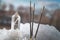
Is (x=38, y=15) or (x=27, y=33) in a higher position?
(x=38, y=15)

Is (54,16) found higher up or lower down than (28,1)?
lower down

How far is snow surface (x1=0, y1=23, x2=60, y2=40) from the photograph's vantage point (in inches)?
64.4

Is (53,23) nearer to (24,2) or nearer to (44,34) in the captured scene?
(44,34)

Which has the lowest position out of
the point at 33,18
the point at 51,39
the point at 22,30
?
the point at 51,39

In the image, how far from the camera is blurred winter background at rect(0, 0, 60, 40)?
1656mm

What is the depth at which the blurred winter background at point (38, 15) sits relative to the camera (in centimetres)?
166

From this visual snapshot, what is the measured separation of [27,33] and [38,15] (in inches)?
9.7

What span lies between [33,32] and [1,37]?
1.23 ft

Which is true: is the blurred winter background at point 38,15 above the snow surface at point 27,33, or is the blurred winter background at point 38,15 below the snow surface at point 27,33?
above

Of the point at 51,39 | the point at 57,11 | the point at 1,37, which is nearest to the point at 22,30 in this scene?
the point at 1,37

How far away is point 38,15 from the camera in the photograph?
5.47ft

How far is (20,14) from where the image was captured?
1.67 metres

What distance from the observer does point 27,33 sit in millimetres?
1645

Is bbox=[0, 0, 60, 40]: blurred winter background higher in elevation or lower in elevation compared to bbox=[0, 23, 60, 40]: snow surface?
higher
